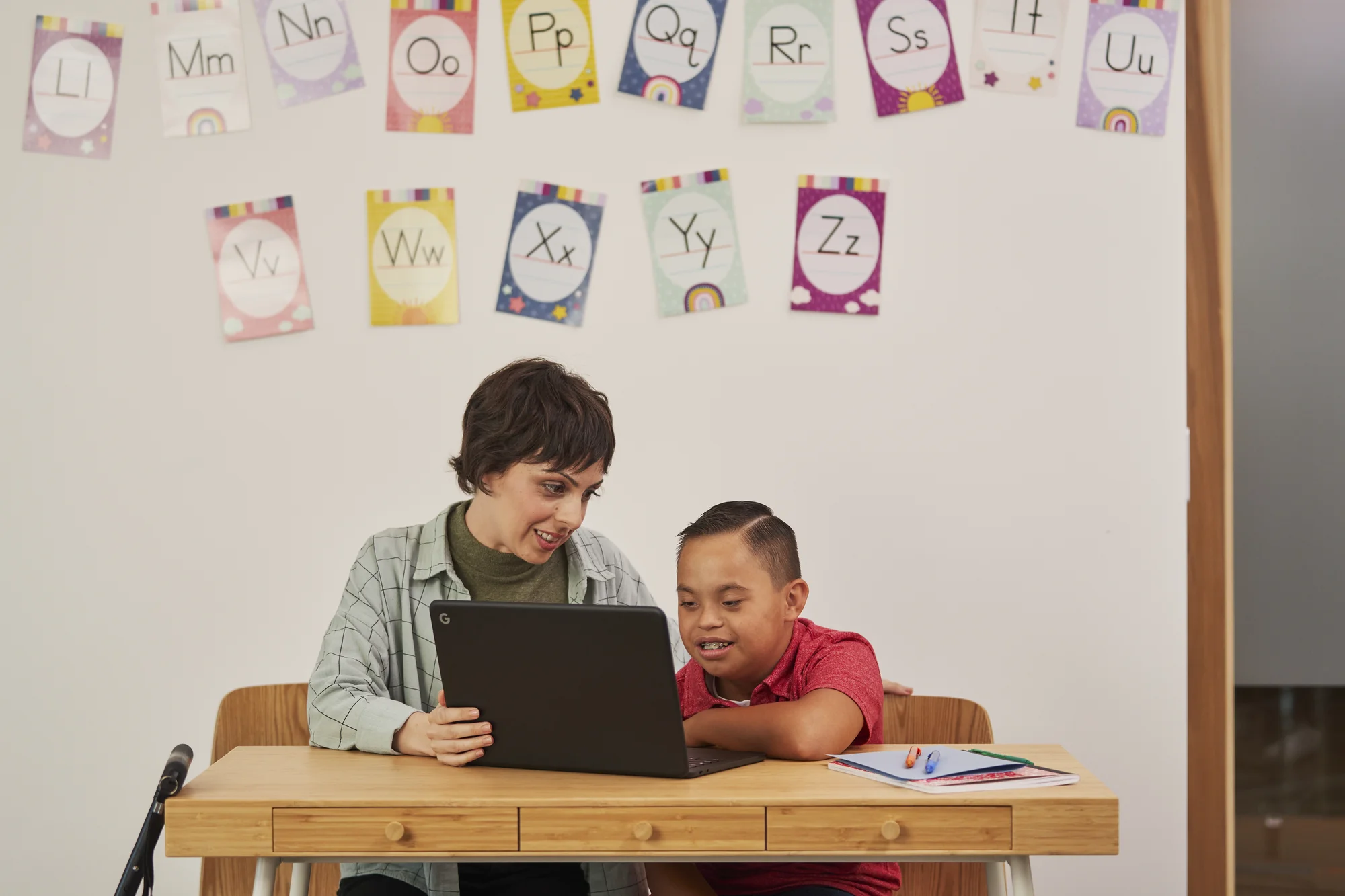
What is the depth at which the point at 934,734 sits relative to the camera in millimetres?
1942

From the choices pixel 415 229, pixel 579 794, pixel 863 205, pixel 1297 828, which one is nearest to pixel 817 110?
pixel 863 205

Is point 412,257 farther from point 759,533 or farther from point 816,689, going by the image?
point 816,689

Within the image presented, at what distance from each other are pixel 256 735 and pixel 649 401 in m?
0.95

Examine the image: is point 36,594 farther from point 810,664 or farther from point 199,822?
point 810,664

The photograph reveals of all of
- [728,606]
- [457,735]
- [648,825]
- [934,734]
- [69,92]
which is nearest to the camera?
[648,825]

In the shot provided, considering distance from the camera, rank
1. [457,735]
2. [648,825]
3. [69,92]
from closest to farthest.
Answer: [648,825] → [457,735] → [69,92]

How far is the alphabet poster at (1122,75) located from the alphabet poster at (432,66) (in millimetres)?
1235

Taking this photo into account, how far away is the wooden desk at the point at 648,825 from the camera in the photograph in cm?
122

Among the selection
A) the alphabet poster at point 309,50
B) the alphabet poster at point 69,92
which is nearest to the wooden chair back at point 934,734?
the alphabet poster at point 309,50

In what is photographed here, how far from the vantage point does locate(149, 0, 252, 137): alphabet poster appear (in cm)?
234

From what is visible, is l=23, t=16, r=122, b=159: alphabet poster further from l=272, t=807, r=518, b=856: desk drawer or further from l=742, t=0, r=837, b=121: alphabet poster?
l=272, t=807, r=518, b=856: desk drawer

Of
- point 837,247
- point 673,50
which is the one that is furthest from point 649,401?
point 673,50

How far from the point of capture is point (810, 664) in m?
1.60

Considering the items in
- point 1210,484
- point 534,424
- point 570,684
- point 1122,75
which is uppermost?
point 1122,75
